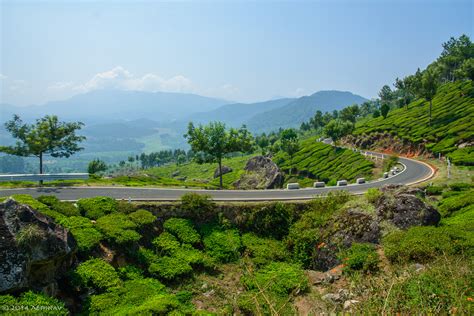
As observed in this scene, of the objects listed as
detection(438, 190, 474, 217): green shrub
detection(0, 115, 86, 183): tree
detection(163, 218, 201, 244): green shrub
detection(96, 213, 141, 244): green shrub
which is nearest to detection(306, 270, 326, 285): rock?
detection(163, 218, 201, 244): green shrub

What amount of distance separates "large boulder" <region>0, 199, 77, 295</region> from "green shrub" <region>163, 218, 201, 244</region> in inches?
297

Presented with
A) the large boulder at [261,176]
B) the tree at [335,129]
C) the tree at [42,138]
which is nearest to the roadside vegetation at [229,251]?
the tree at [42,138]

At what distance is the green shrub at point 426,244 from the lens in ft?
51.2

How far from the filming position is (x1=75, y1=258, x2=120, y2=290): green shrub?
17156mm

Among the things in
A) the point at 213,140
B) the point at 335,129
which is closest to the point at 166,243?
the point at 213,140

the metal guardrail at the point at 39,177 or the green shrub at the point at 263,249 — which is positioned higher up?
the metal guardrail at the point at 39,177

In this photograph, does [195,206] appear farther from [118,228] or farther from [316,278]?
[316,278]

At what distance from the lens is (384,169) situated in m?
56.7

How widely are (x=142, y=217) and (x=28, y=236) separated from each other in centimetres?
894

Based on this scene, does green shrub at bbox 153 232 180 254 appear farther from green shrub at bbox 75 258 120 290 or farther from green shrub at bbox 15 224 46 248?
green shrub at bbox 15 224 46 248

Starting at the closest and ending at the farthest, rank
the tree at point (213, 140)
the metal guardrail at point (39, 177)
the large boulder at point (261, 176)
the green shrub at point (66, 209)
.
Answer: the green shrub at point (66, 209)
the metal guardrail at point (39, 177)
the tree at point (213, 140)
the large boulder at point (261, 176)

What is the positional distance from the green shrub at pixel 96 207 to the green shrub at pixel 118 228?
0.80 m

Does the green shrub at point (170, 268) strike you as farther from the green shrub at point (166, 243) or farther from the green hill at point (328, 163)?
the green hill at point (328, 163)

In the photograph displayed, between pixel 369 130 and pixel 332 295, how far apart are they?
80783 mm
